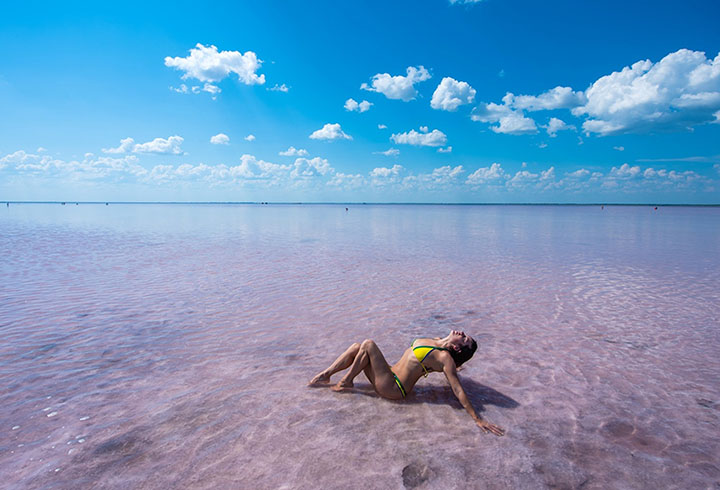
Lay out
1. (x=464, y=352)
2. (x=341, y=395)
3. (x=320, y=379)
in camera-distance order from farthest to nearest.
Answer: (x=320, y=379), (x=341, y=395), (x=464, y=352)

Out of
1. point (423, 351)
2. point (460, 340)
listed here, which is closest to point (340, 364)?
point (423, 351)

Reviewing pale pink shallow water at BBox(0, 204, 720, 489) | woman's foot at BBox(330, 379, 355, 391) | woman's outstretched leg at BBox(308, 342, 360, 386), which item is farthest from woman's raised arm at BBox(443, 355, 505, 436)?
woman's foot at BBox(330, 379, 355, 391)

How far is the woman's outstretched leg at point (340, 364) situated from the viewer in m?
5.84

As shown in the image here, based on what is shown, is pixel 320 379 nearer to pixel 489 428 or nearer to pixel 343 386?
pixel 343 386

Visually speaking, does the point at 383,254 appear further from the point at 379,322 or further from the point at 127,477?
the point at 127,477

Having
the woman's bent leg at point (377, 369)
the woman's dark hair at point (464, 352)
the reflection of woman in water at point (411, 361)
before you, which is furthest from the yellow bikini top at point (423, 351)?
the woman's bent leg at point (377, 369)

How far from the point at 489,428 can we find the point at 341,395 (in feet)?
7.28

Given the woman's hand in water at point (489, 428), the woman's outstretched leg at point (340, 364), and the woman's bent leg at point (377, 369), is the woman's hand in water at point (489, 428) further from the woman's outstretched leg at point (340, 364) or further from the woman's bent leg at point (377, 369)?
the woman's outstretched leg at point (340, 364)

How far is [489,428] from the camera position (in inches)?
193

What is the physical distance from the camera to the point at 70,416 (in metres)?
5.05

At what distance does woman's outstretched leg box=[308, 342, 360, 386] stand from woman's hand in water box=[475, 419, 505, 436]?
200cm

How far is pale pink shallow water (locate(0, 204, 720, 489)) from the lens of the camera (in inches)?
165

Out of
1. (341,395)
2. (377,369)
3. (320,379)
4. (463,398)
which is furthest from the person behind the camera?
(320,379)

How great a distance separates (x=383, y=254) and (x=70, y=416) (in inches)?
614
